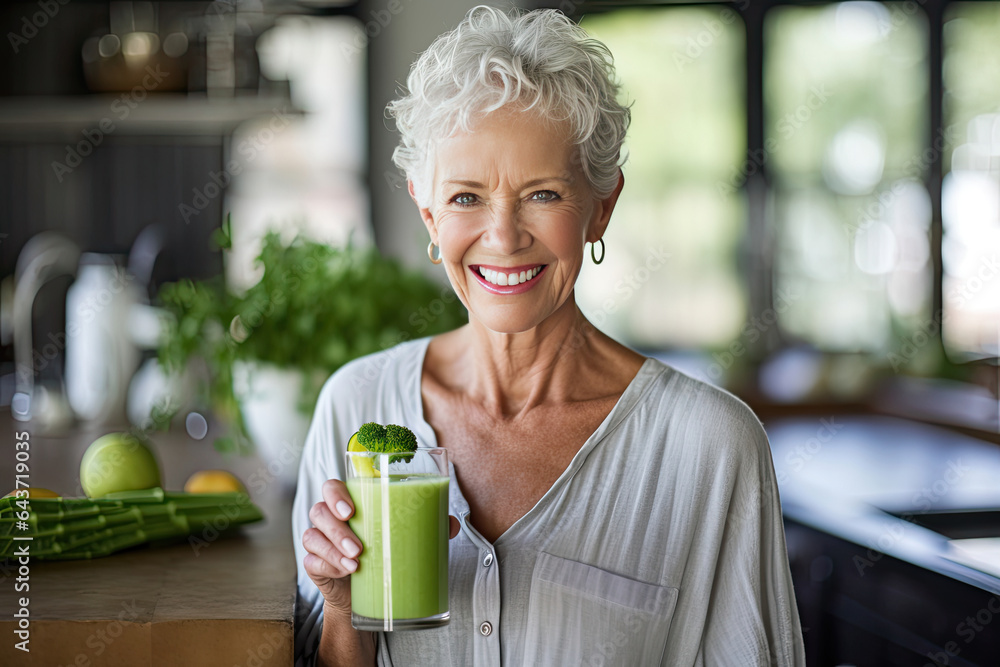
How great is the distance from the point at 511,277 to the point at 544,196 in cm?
13

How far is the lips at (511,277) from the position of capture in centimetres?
136

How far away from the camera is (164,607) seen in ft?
3.89

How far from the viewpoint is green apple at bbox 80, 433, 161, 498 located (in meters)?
1.62

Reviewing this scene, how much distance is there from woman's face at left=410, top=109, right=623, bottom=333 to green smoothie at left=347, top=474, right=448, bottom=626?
360 mm

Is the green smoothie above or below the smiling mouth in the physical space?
below

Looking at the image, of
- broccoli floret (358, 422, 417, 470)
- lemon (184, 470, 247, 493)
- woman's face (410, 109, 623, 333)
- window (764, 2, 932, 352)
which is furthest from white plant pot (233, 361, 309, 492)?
window (764, 2, 932, 352)

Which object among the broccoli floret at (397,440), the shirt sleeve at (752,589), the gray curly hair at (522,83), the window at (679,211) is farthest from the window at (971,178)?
the broccoli floret at (397,440)

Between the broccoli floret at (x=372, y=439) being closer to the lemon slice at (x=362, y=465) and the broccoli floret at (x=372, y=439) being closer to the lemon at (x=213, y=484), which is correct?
the lemon slice at (x=362, y=465)

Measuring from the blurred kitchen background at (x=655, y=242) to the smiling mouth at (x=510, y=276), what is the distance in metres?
0.64

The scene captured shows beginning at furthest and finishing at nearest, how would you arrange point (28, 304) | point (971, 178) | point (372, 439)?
1. point (971, 178)
2. point (28, 304)
3. point (372, 439)

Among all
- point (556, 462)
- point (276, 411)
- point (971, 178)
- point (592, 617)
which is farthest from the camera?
point (971, 178)

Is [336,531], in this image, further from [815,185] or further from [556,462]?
[815,185]

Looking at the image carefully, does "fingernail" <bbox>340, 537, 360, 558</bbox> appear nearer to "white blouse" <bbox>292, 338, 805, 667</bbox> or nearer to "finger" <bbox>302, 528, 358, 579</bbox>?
"finger" <bbox>302, 528, 358, 579</bbox>

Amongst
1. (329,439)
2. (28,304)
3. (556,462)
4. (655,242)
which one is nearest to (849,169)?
(655,242)
